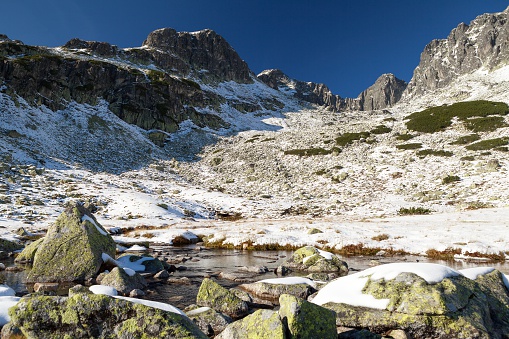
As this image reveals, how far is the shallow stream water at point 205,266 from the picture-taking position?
12555mm

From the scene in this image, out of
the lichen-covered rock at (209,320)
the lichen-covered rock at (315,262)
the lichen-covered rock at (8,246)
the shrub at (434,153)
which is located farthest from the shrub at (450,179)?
the lichen-covered rock at (8,246)

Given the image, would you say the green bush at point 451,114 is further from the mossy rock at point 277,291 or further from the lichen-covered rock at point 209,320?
the lichen-covered rock at point 209,320

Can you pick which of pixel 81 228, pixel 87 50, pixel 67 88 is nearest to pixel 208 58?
pixel 87 50

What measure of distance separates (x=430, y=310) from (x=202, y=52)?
542 feet

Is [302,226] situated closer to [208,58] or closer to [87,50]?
[87,50]

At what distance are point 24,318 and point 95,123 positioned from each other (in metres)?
77.5

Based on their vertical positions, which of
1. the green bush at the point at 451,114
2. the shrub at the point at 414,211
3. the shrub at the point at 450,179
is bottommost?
the shrub at the point at 414,211

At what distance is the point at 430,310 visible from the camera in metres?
7.25

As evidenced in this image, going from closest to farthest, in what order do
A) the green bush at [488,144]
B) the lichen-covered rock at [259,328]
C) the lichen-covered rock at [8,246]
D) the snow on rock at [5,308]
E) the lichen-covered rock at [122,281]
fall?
1. the lichen-covered rock at [259,328]
2. the snow on rock at [5,308]
3. the lichen-covered rock at [122,281]
4. the lichen-covered rock at [8,246]
5. the green bush at [488,144]

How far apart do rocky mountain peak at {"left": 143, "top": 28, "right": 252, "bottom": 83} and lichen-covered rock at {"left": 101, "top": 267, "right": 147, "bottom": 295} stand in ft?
451

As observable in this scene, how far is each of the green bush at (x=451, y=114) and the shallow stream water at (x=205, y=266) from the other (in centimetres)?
6318

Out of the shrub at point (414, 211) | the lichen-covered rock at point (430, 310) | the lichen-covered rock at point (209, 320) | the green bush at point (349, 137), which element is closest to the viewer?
the lichen-covered rock at point (430, 310)

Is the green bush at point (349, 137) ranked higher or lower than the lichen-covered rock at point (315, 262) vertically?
higher

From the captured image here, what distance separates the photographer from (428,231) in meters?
26.2
